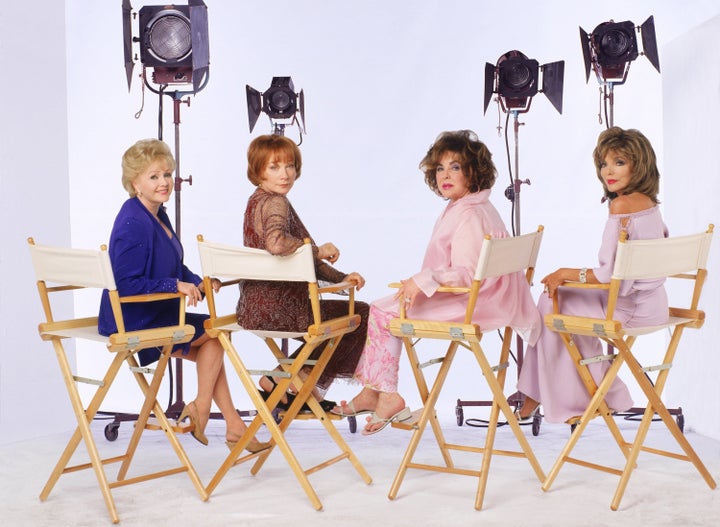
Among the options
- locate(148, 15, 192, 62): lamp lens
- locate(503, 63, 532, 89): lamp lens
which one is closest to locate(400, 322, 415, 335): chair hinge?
locate(503, 63, 532, 89): lamp lens

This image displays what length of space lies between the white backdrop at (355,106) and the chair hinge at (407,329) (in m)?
3.60

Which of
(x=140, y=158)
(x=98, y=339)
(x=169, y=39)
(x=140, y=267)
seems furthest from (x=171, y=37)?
(x=98, y=339)

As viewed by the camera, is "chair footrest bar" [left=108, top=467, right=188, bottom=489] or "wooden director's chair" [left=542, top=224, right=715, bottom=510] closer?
"wooden director's chair" [left=542, top=224, right=715, bottom=510]

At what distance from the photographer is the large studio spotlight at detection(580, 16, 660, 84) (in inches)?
194

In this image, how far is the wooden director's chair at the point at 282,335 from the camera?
3.66 metres

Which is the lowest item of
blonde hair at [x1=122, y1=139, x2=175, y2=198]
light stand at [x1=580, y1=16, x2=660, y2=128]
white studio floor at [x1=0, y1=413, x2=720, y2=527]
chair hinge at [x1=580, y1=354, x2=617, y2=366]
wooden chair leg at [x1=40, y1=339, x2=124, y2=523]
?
white studio floor at [x1=0, y1=413, x2=720, y2=527]

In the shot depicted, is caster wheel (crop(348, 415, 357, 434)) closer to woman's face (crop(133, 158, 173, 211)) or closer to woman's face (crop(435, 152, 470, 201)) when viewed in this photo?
woman's face (crop(435, 152, 470, 201))

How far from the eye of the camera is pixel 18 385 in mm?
5012

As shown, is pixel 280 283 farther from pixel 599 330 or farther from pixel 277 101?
pixel 277 101

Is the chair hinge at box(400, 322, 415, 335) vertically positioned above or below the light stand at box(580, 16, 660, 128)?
below

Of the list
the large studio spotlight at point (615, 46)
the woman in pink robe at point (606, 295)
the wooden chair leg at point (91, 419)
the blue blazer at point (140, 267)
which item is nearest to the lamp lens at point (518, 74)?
the large studio spotlight at point (615, 46)

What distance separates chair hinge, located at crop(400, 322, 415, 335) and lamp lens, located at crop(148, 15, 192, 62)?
1993 mm

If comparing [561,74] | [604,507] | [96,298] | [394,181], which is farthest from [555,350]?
[96,298]

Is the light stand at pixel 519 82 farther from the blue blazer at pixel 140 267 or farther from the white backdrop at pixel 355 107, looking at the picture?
the white backdrop at pixel 355 107
